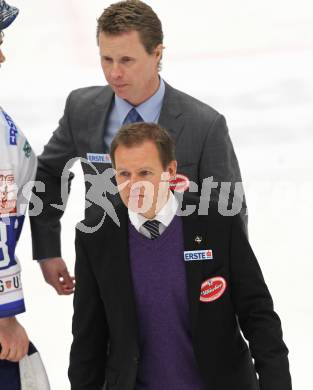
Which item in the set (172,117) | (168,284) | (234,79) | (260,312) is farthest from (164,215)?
(234,79)

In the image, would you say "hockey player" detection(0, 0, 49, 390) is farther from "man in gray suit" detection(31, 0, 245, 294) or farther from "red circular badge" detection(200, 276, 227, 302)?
"red circular badge" detection(200, 276, 227, 302)

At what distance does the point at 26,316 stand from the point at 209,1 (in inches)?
127

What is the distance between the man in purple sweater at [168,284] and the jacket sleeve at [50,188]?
601 millimetres

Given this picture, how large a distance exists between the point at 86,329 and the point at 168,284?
0.24 meters

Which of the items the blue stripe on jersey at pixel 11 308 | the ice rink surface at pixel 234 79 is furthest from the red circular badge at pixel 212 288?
the ice rink surface at pixel 234 79

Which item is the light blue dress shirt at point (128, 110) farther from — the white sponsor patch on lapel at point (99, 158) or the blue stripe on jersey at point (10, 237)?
the blue stripe on jersey at point (10, 237)

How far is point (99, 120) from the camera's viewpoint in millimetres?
2645

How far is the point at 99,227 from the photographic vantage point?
2.17m

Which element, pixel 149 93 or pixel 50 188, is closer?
pixel 149 93

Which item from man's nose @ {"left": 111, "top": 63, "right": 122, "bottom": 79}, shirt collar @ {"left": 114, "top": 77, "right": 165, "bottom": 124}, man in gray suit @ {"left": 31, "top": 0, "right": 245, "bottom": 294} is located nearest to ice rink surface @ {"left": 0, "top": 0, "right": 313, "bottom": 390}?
man in gray suit @ {"left": 31, "top": 0, "right": 245, "bottom": 294}

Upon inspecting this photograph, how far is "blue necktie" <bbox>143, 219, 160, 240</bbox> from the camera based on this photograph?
2125 millimetres

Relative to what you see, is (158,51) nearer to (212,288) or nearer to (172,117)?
(172,117)

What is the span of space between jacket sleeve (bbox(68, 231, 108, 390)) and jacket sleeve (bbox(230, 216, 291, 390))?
1.11 ft

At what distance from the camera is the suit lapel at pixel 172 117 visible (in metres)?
2.59
